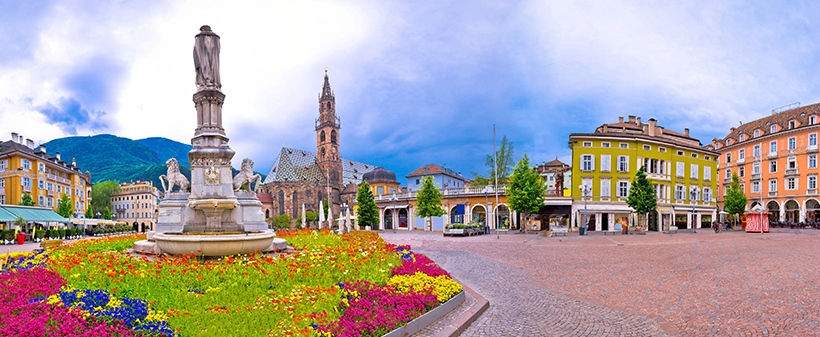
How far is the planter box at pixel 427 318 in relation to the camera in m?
5.93

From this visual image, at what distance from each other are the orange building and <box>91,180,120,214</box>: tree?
125181 millimetres

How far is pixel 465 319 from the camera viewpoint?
7008 millimetres

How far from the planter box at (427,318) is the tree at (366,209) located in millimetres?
46709

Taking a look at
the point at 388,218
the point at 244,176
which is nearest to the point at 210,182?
the point at 244,176

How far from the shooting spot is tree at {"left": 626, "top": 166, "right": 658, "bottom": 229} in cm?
3859

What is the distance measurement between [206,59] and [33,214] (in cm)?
3383

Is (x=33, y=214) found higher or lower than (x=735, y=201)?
higher

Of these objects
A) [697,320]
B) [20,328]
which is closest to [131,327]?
[20,328]

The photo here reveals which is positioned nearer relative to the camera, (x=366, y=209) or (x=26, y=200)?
(x=26, y=200)

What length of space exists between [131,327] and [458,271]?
988 centimetres

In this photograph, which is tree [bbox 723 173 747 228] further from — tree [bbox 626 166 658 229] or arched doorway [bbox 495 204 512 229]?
arched doorway [bbox 495 204 512 229]

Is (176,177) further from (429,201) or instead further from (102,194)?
(102,194)

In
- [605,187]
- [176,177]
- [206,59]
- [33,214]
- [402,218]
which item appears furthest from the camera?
[402,218]

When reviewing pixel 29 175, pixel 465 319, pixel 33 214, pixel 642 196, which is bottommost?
pixel 33 214
